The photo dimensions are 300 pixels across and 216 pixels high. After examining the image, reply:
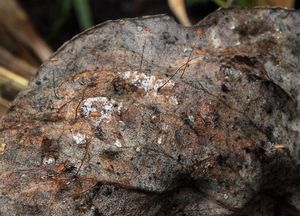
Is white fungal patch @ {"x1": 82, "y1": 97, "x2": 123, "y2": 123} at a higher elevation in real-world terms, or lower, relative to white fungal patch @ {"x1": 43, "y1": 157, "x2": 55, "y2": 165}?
higher

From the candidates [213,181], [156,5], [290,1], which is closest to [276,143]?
[213,181]

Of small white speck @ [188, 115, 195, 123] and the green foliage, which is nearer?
small white speck @ [188, 115, 195, 123]

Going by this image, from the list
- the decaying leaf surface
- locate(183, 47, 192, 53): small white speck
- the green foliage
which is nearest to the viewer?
the decaying leaf surface

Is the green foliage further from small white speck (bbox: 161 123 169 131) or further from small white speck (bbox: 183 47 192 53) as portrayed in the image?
small white speck (bbox: 161 123 169 131)

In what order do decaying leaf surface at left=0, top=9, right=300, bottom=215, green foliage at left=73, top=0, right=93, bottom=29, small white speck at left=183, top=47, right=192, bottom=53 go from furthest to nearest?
1. green foliage at left=73, top=0, right=93, bottom=29
2. small white speck at left=183, top=47, right=192, bottom=53
3. decaying leaf surface at left=0, top=9, right=300, bottom=215

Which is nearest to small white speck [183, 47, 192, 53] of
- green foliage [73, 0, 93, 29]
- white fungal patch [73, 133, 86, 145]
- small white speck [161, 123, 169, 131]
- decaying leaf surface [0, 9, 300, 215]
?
decaying leaf surface [0, 9, 300, 215]

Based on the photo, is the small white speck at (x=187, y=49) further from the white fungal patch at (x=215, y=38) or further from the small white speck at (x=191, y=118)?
the small white speck at (x=191, y=118)

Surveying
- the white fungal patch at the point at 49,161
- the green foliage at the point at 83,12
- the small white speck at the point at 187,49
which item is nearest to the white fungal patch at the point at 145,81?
the small white speck at the point at 187,49

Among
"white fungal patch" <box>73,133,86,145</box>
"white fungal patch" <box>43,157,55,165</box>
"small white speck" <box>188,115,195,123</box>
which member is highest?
"white fungal patch" <box>73,133,86,145</box>
